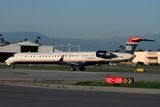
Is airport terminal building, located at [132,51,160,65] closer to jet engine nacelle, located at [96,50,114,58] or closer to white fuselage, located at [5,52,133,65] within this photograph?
white fuselage, located at [5,52,133,65]

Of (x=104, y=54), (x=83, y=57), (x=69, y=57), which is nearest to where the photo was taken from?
(x=104, y=54)

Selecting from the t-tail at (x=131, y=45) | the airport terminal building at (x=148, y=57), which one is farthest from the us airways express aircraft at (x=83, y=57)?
the airport terminal building at (x=148, y=57)

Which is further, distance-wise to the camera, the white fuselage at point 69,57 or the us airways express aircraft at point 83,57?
the white fuselage at point 69,57

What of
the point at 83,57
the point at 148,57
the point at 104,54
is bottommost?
the point at 83,57

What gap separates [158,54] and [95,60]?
105325mm

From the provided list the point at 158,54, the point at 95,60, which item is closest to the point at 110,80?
the point at 95,60

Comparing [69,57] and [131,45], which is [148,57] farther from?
[69,57]

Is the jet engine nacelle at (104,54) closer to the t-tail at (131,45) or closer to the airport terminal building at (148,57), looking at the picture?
the t-tail at (131,45)

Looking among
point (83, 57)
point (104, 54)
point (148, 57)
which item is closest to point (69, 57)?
point (83, 57)

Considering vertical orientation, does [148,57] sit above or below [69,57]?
above

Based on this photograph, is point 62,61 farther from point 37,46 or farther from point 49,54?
point 37,46

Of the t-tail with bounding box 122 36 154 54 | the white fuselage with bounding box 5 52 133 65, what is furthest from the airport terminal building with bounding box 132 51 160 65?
the white fuselage with bounding box 5 52 133 65

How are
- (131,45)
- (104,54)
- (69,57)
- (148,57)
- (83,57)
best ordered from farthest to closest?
(148,57) → (131,45) → (69,57) → (83,57) → (104,54)

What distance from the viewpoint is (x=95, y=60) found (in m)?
83.7
